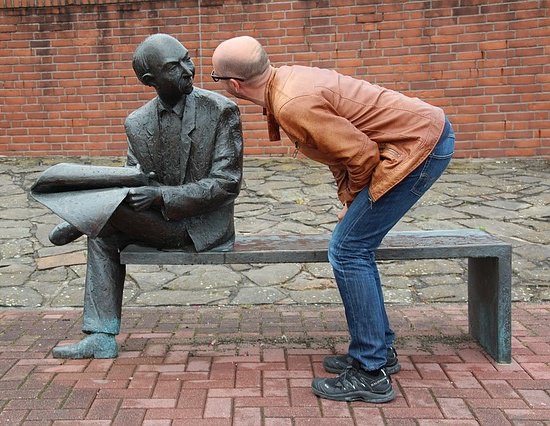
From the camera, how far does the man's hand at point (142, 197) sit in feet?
10.2

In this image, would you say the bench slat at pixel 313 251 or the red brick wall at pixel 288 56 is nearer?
the bench slat at pixel 313 251

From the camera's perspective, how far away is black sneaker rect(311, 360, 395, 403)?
9.27ft

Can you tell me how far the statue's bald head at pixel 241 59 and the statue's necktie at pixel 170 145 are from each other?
0.65 metres

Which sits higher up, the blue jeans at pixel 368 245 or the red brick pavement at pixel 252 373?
the blue jeans at pixel 368 245

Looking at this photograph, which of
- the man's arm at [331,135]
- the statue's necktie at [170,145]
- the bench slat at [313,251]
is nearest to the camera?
the man's arm at [331,135]

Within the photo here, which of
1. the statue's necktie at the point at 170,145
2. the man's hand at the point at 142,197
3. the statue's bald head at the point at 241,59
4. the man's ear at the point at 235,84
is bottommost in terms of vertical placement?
the man's hand at the point at 142,197

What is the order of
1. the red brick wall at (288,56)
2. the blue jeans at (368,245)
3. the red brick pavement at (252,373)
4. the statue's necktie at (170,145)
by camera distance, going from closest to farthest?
1. the red brick pavement at (252,373)
2. the blue jeans at (368,245)
3. the statue's necktie at (170,145)
4. the red brick wall at (288,56)

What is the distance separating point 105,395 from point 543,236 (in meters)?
4.20

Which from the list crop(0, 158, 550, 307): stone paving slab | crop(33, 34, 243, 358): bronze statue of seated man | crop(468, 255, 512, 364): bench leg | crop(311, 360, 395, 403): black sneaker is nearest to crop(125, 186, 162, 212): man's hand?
crop(33, 34, 243, 358): bronze statue of seated man

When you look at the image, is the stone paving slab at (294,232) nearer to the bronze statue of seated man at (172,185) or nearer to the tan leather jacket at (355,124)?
the bronze statue of seated man at (172,185)

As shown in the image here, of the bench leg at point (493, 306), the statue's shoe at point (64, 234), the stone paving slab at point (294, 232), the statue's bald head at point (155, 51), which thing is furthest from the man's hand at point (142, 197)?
the bench leg at point (493, 306)

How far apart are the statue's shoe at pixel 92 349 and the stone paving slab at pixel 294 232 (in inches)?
46.2

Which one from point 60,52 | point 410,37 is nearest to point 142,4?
point 60,52

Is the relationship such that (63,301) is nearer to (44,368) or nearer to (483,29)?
(44,368)
